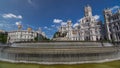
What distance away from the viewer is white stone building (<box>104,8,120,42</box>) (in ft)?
202

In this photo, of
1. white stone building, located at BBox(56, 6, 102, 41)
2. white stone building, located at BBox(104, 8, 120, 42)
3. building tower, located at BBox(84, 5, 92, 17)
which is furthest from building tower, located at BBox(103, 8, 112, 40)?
building tower, located at BBox(84, 5, 92, 17)

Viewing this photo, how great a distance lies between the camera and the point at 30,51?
36.6ft

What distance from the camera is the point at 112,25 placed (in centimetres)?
6575

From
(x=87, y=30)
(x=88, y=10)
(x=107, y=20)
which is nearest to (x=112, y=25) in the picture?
(x=107, y=20)

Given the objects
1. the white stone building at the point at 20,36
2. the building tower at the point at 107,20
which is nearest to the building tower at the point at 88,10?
the building tower at the point at 107,20

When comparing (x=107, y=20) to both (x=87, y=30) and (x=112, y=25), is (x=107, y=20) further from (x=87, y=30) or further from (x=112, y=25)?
(x=87, y=30)

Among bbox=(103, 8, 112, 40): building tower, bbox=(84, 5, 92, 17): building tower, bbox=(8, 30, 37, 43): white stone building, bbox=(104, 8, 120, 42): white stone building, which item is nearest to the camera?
bbox=(104, 8, 120, 42): white stone building

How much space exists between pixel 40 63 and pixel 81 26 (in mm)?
84013

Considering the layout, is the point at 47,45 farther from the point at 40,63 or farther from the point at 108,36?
the point at 108,36

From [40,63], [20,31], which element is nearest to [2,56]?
[40,63]

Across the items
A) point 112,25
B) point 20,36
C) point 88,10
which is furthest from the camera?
point 88,10

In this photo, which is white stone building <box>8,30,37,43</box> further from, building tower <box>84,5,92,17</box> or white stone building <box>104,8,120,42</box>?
white stone building <box>104,8,120,42</box>

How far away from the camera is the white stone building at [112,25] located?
61562 millimetres

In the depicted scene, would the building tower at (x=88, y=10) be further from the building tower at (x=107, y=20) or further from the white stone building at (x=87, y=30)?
the building tower at (x=107, y=20)
